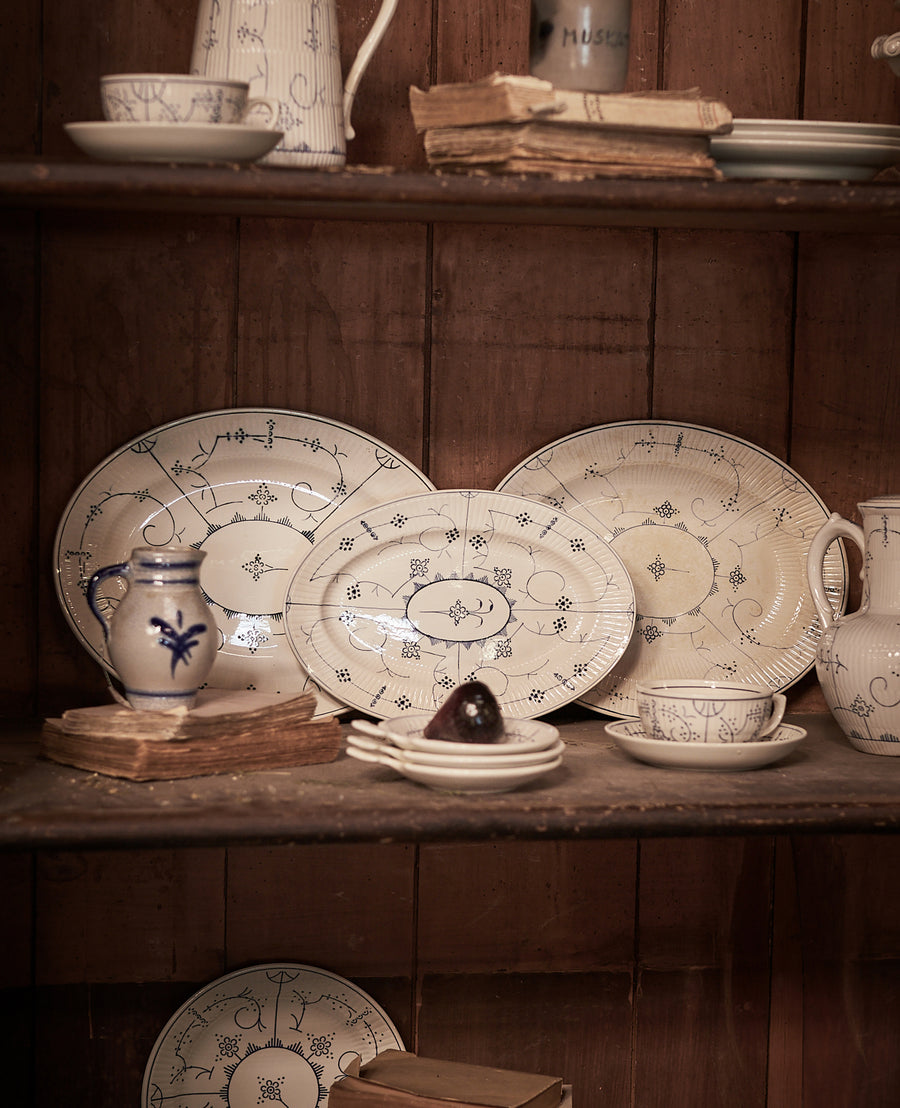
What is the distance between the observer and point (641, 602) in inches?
53.7

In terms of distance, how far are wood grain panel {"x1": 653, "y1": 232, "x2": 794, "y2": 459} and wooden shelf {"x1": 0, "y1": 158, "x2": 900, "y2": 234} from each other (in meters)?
0.22

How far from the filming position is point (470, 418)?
54.0 inches

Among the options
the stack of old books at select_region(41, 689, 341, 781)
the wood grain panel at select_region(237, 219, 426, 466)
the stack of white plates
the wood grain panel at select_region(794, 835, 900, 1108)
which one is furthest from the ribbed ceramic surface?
the wood grain panel at select_region(794, 835, 900, 1108)

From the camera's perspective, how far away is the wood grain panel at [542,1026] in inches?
54.9

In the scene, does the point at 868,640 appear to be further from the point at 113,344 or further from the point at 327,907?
the point at 113,344

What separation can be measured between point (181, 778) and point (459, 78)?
81 centimetres

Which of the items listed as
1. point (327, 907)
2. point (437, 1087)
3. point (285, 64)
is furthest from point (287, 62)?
point (437, 1087)

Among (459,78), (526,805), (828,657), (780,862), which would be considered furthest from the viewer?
(780,862)

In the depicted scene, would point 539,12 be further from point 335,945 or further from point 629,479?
point 335,945

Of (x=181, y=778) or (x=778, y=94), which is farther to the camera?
(x=778, y=94)

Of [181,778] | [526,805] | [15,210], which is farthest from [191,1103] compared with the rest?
[15,210]

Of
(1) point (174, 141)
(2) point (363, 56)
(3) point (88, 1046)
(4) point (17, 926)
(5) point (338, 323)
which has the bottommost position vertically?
(3) point (88, 1046)

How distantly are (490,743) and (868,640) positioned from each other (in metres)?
0.41

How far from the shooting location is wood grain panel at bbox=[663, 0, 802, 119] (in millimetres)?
1366
